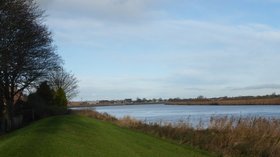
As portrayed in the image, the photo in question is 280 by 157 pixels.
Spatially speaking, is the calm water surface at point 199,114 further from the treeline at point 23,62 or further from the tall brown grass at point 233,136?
the treeline at point 23,62

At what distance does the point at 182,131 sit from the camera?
84.9 ft

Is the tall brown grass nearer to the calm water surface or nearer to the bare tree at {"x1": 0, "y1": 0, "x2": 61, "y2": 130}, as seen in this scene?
the calm water surface

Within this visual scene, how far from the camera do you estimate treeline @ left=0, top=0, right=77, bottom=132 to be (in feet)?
105

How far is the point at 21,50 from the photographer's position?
35.6 meters

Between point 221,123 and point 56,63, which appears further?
point 56,63

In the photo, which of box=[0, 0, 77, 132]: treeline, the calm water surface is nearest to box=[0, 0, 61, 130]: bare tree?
box=[0, 0, 77, 132]: treeline

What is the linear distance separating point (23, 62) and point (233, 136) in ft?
69.4

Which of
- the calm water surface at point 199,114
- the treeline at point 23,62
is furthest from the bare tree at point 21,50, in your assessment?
the calm water surface at point 199,114

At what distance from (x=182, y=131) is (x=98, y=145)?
1059cm

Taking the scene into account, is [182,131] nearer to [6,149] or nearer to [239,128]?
[239,128]

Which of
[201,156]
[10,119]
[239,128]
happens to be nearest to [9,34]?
[10,119]

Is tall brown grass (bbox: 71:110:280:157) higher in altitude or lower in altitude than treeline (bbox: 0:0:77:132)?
lower

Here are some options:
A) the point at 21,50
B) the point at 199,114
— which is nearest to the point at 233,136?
the point at 21,50

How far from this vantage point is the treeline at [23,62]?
3216 cm
